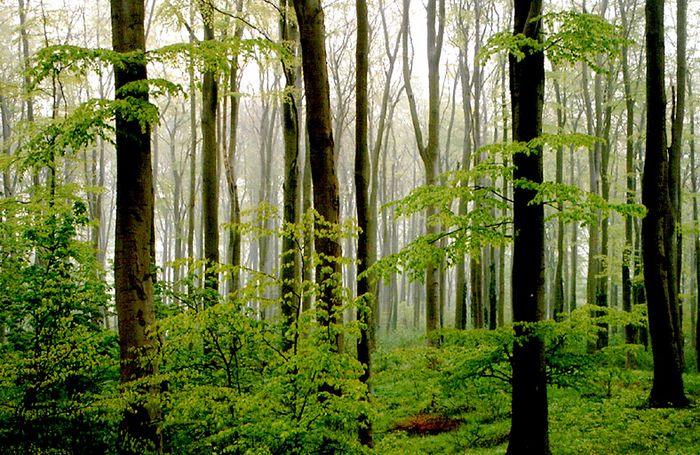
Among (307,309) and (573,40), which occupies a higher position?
(573,40)

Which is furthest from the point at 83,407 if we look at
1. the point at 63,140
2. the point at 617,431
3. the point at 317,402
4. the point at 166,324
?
the point at 617,431

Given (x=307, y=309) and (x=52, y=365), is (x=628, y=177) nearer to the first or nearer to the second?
(x=307, y=309)

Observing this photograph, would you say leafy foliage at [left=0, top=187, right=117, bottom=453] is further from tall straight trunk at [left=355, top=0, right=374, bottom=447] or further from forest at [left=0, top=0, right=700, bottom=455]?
tall straight trunk at [left=355, top=0, right=374, bottom=447]

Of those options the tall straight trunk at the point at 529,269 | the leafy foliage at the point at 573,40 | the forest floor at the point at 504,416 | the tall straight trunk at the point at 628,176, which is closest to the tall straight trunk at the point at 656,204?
the forest floor at the point at 504,416

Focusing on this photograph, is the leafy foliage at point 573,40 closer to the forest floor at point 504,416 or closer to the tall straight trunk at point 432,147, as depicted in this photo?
the forest floor at point 504,416

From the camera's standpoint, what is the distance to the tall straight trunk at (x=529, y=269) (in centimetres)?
582

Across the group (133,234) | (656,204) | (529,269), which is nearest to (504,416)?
(656,204)

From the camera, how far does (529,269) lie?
5.93 m

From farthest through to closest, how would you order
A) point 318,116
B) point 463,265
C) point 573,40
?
point 463,265, point 318,116, point 573,40

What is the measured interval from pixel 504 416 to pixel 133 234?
7.60 meters

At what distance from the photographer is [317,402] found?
164 inches

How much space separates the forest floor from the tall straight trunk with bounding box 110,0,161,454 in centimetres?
261

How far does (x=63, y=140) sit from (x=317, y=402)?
3605 millimetres

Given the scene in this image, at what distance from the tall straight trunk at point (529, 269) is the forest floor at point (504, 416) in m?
0.43
